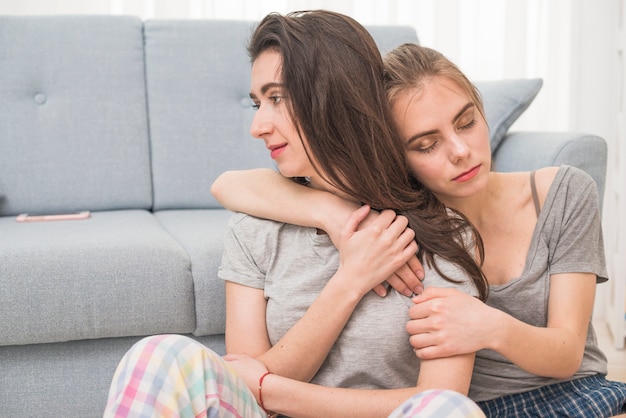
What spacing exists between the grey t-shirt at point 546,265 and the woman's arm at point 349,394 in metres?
0.18

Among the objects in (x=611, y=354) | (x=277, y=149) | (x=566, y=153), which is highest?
(x=277, y=149)

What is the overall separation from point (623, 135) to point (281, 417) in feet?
5.90

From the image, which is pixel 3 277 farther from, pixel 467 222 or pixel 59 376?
pixel 467 222

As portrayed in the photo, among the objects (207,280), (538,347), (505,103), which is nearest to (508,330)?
(538,347)

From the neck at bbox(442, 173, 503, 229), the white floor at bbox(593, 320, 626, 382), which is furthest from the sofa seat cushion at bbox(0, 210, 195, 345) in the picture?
the white floor at bbox(593, 320, 626, 382)

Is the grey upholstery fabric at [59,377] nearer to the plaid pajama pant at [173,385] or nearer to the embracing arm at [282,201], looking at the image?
the embracing arm at [282,201]

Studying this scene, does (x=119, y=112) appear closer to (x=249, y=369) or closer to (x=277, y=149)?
(x=277, y=149)

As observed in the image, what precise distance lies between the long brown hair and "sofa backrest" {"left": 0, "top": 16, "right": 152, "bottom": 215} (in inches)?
44.4

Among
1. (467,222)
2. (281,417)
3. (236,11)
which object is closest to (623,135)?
(236,11)

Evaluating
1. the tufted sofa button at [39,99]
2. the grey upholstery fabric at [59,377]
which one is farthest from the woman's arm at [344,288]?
the tufted sofa button at [39,99]

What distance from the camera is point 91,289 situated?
1.64 meters

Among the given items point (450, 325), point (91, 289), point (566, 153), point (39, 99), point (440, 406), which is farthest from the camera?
point (39, 99)

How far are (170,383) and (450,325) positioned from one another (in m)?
0.40

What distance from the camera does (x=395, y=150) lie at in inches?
49.8
